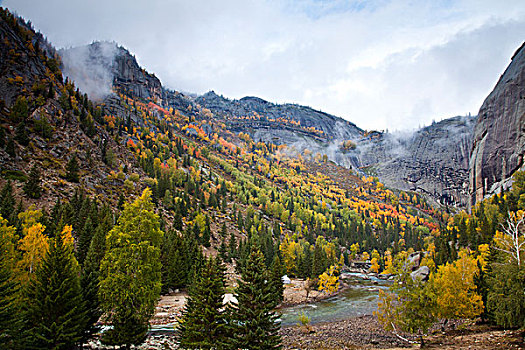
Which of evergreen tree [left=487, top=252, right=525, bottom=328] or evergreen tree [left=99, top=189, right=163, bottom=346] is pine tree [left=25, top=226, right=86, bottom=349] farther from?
evergreen tree [left=487, top=252, right=525, bottom=328]

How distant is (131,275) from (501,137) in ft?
554

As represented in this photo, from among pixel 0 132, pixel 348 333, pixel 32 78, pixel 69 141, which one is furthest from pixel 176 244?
pixel 32 78

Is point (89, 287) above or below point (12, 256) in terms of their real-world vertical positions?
below

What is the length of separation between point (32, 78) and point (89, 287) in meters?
125

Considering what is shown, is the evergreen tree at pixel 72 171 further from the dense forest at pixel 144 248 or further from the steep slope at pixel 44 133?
the steep slope at pixel 44 133

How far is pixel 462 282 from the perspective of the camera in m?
32.8

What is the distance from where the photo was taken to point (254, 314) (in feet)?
59.9

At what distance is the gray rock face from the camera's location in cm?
11931

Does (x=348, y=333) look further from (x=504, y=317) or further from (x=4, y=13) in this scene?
(x=4, y=13)


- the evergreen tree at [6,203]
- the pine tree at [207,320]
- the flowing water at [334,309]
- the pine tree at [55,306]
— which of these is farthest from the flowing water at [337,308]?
the evergreen tree at [6,203]

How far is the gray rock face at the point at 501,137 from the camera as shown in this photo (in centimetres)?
11931

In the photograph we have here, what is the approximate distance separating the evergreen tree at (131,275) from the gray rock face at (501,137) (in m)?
148

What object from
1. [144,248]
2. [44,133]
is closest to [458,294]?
[144,248]

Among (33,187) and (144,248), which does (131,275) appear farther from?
(33,187)
